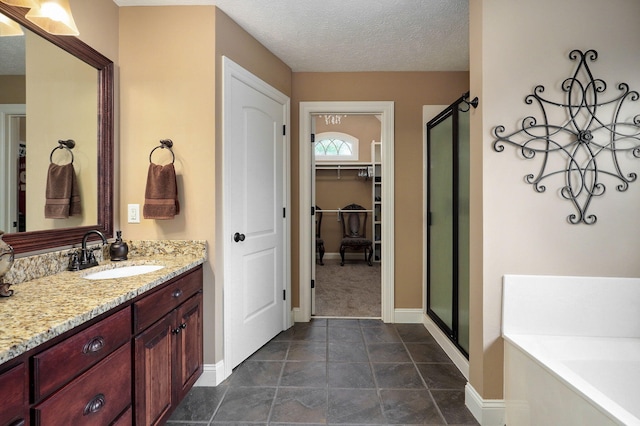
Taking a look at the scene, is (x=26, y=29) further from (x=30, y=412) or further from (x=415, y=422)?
(x=415, y=422)

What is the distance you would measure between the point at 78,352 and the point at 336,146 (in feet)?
19.1

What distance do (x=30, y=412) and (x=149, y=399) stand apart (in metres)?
0.62

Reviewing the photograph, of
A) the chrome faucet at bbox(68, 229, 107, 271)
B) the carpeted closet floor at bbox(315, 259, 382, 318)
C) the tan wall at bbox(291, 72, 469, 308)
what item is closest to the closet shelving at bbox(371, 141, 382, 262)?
the carpeted closet floor at bbox(315, 259, 382, 318)

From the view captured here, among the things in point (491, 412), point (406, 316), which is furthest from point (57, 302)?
point (406, 316)

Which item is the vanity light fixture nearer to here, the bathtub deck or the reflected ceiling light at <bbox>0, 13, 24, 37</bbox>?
the reflected ceiling light at <bbox>0, 13, 24, 37</bbox>

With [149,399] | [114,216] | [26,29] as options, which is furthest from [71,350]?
[26,29]

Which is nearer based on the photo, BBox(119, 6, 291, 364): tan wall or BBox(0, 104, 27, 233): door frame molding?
BBox(0, 104, 27, 233): door frame molding

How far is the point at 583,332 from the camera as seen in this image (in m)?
1.50

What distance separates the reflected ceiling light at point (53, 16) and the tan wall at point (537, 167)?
2043mm

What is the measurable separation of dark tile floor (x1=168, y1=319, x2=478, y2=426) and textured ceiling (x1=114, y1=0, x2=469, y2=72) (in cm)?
253

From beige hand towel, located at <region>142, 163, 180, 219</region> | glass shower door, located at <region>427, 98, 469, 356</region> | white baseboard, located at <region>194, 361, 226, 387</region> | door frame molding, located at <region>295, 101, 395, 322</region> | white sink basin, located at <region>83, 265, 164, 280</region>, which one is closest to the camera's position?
white sink basin, located at <region>83, 265, 164, 280</region>

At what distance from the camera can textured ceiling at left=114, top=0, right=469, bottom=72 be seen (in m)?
1.95

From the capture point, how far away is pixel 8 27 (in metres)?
1.28

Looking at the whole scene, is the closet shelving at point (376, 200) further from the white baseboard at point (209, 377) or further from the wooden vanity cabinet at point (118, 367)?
the wooden vanity cabinet at point (118, 367)
